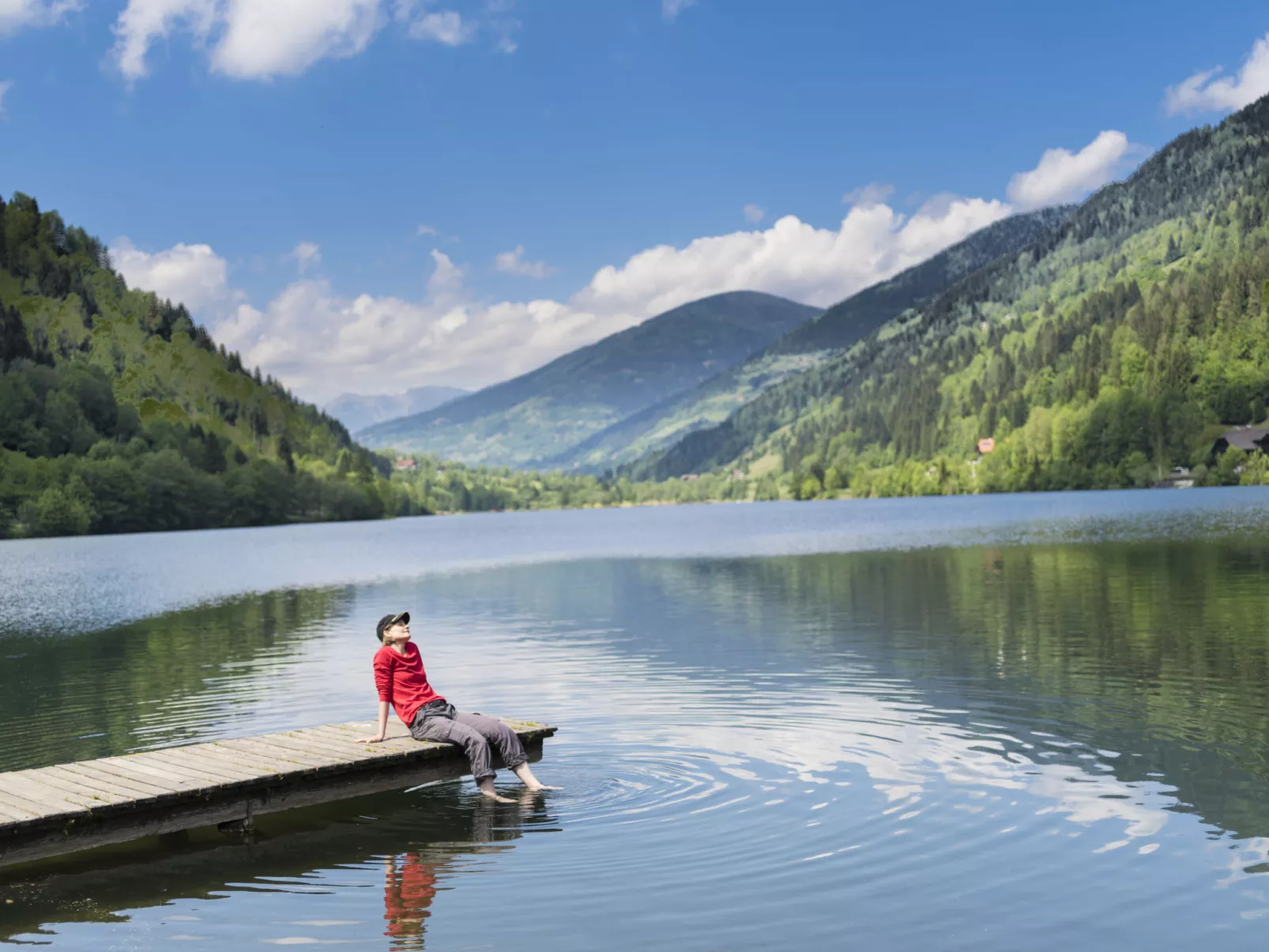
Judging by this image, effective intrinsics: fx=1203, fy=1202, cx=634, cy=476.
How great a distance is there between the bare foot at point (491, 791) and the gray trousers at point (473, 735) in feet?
0.29

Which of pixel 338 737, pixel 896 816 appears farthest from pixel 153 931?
pixel 896 816

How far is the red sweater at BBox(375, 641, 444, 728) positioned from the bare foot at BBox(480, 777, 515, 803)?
196 cm

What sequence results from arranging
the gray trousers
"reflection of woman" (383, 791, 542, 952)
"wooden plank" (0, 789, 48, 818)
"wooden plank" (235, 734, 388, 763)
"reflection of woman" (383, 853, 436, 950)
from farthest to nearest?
the gray trousers
"wooden plank" (235, 734, 388, 763)
"wooden plank" (0, 789, 48, 818)
"reflection of woman" (383, 791, 542, 952)
"reflection of woman" (383, 853, 436, 950)

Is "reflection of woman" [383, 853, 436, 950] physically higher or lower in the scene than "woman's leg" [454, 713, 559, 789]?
lower

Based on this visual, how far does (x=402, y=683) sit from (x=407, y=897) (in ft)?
22.5

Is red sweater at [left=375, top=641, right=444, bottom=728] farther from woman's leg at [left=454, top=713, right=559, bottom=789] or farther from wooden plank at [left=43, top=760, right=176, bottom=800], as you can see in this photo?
wooden plank at [left=43, top=760, right=176, bottom=800]

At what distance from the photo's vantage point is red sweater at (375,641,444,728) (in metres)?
22.2

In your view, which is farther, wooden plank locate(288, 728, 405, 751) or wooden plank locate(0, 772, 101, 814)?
wooden plank locate(288, 728, 405, 751)

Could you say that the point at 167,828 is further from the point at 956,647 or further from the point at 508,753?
the point at 956,647

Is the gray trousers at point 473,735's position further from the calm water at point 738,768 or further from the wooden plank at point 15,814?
the wooden plank at point 15,814

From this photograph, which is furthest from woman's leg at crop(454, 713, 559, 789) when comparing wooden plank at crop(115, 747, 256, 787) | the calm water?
wooden plank at crop(115, 747, 256, 787)

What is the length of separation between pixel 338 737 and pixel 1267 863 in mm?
15197

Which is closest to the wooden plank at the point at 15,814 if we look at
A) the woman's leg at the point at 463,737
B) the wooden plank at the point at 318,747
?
the wooden plank at the point at 318,747

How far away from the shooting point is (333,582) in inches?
3169
